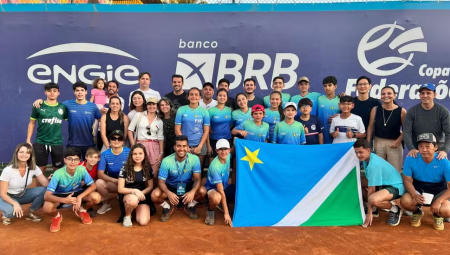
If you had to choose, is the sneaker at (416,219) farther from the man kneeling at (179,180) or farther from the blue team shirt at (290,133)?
the man kneeling at (179,180)

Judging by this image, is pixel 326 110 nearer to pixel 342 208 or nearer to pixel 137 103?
pixel 342 208

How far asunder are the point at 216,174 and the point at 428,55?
5.26 m

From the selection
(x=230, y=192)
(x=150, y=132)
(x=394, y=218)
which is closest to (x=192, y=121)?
(x=150, y=132)

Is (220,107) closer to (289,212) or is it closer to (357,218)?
(289,212)

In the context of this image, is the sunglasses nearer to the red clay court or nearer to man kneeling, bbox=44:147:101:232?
man kneeling, bbox=44:147:101:232

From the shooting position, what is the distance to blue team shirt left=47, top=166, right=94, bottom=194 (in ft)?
14.4

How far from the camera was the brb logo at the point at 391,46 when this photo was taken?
6699mm

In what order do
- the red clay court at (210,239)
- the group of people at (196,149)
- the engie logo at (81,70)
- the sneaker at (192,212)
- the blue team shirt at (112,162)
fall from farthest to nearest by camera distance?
the engie logo at (81,70), the blue team shirt at (112,162), the sneaker at (192,212), the group of people at (196,149), the red clay court at (210,239)

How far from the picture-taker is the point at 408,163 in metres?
4.53

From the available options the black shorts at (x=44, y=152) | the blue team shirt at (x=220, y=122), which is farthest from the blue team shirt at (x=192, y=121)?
the black shorts at (x=44, y=152)

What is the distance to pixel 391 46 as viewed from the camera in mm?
6727

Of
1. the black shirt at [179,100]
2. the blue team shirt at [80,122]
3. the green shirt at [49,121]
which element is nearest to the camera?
the green shirt at [49,121]

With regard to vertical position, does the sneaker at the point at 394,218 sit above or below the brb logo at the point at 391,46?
below

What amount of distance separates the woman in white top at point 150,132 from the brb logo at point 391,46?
14.3 feet
